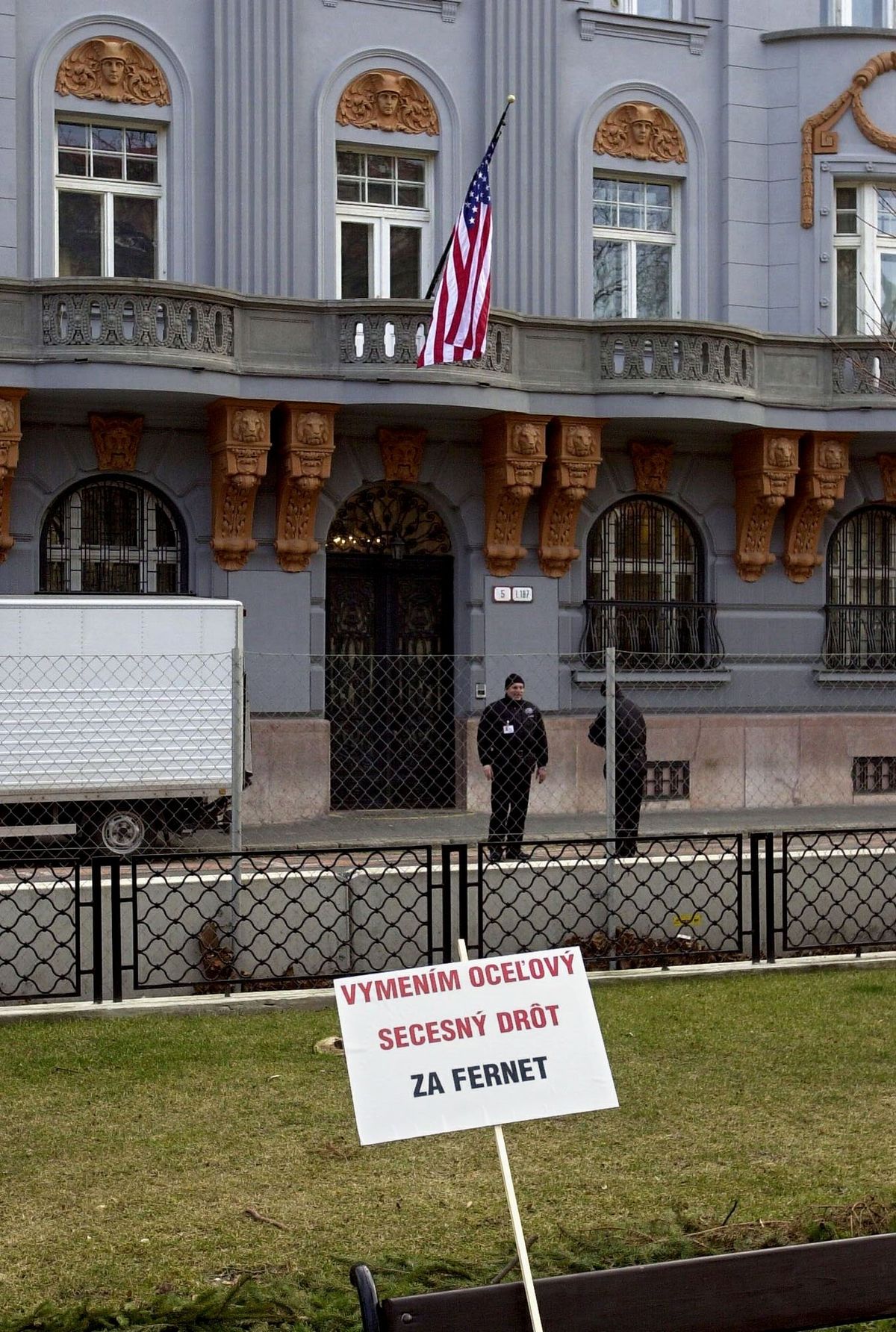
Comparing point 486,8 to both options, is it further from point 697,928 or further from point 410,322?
point 697,928

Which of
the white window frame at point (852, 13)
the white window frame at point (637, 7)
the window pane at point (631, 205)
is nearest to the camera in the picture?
the window pane at point (631, 205)

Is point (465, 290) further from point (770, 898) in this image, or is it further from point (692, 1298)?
point (692, 1298)

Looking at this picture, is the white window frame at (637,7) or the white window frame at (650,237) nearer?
the white window frame at (650,237)

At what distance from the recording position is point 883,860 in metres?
11.1

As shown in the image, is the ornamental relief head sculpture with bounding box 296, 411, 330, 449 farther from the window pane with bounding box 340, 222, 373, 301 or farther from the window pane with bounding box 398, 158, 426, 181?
the window pane with bounding box 398, 158, 426, 181

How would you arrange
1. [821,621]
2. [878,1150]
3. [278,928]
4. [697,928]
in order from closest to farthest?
[878,1150]
[278,928]
[697,928]
[821,621]

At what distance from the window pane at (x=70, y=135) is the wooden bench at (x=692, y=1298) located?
54.1ft

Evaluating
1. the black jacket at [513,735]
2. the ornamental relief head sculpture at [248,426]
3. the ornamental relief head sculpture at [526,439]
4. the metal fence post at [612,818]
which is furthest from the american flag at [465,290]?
the metal fence post at [612,818]

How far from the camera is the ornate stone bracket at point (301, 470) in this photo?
18266 mm

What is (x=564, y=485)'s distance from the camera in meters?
19.4

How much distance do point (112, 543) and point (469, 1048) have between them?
15.1 metres

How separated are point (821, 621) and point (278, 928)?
504 inches

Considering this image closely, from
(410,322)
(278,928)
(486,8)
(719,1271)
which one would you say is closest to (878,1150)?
(719,1271)

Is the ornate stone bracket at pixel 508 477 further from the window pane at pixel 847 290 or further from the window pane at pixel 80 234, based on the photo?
the window pane at pixel 80 234
